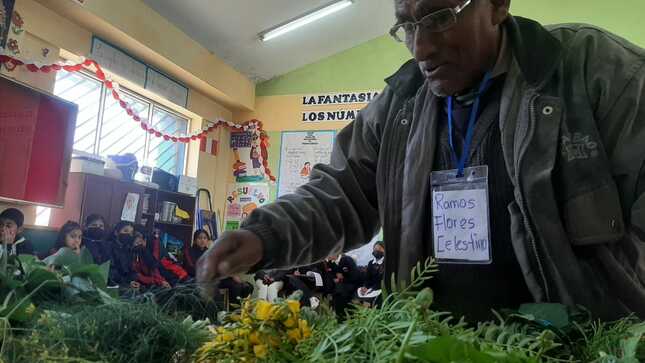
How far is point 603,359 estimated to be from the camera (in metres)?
0.37

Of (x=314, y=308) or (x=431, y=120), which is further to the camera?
(x=431, y=120)

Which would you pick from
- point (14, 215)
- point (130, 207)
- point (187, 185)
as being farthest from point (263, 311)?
point (187, 185)

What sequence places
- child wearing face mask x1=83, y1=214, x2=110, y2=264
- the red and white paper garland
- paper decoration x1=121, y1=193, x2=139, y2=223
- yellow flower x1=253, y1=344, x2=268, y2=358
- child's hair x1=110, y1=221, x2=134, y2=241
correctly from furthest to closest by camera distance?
paper decoration x1=121, y1=193, x2=139, y2=223 → child's hair x1=110, y1=221, x2=134, y2=241 → child wearing face mask x1=83, y1=214, x2=110, y2=264 → the red and white paper garland → yellow flower x1=253, y1=344, x2=268, y2=358

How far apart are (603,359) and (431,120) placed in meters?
0.68

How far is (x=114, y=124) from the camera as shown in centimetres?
408

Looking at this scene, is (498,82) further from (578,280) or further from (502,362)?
(502,362)

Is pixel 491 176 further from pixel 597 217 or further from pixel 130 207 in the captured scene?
pixel 130 207

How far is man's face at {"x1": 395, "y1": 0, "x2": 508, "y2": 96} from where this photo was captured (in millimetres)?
886

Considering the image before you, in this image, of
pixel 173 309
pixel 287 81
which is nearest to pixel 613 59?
pixel 173 309

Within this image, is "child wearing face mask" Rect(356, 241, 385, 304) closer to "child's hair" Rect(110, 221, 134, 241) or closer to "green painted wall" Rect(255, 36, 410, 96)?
"green painted wall" Rect(255, 36, 410, 96)

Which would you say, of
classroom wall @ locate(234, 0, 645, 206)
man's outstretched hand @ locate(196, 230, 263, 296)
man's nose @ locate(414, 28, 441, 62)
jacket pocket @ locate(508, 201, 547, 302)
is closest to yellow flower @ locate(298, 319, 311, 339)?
man's outstretched hand @ locate(196, 230, 263, 296)

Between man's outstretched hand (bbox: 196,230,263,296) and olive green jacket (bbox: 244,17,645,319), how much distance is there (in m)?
0.03

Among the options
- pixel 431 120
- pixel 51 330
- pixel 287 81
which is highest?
pixel 287 81

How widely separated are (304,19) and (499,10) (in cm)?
374
